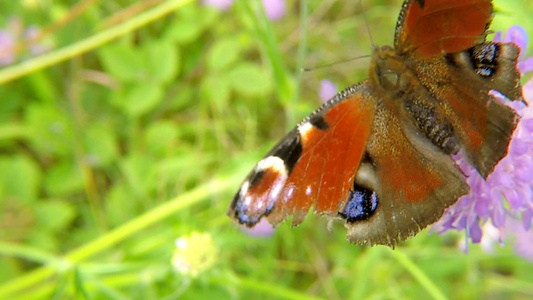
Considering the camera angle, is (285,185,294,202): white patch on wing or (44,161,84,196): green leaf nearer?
(285,185,294,202): white patch on wing

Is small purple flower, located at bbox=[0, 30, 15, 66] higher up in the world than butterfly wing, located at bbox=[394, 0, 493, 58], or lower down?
higher up

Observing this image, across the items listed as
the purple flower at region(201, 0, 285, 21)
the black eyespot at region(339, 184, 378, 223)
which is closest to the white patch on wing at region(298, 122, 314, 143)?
the black eyespot at region(339, 184, 378, 223)

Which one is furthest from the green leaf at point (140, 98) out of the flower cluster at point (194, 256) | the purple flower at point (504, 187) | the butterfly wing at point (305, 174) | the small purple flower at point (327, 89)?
the purple flower at point (504, 187)

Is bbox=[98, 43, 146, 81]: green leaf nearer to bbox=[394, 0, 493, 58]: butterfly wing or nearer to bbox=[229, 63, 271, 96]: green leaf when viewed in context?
bbox=[229, 63, 271, 96]: green leaf

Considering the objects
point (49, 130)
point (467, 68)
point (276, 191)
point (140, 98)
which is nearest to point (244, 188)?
point (276, 191)

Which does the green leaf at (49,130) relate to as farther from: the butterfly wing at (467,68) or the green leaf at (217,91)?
the butterfly wing at (467,68)

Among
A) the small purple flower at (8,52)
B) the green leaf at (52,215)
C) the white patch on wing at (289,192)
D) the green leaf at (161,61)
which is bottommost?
the white patch on wing at (289,192)

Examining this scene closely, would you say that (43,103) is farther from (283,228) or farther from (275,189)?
(275,189)
